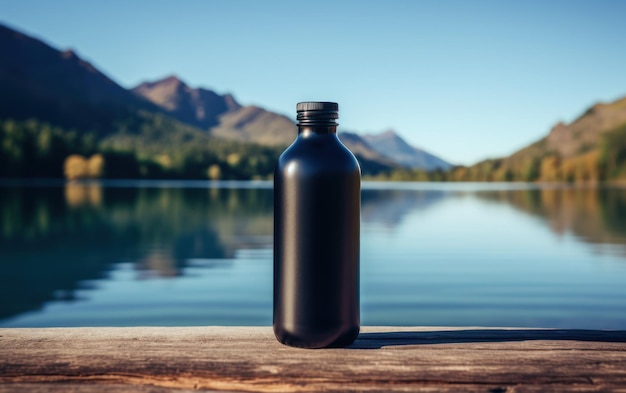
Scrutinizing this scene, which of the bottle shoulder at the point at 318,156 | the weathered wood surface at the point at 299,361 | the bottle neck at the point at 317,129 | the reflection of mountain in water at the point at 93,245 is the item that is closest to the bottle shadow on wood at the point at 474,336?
the weathered wood surface at the point at 299,361

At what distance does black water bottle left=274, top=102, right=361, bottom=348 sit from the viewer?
2.14m

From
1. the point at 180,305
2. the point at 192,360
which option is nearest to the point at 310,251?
the point at 192,360

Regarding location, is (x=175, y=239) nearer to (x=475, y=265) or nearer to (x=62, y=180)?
(x=475, y=265)

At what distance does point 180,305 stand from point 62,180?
148944 millimetres

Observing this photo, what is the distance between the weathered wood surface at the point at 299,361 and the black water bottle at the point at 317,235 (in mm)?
129

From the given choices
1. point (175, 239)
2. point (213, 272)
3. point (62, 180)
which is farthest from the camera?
point (62, 180)

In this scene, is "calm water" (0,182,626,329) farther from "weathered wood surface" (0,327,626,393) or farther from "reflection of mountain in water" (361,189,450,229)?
"weathered wood surface" (0,327,626,393)

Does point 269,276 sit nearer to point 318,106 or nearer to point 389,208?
point 318,106

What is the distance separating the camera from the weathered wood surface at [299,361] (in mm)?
1942

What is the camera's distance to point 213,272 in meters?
19.1

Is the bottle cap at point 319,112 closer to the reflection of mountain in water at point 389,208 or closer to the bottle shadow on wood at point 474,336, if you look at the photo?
the bottle shadow on wood at point 474,336

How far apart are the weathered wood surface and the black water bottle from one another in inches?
5.1

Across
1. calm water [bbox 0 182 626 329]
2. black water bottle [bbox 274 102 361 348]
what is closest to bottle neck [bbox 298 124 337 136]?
black water bottle [bbox 274 102 361 348]

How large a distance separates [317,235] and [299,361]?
1.49ft
